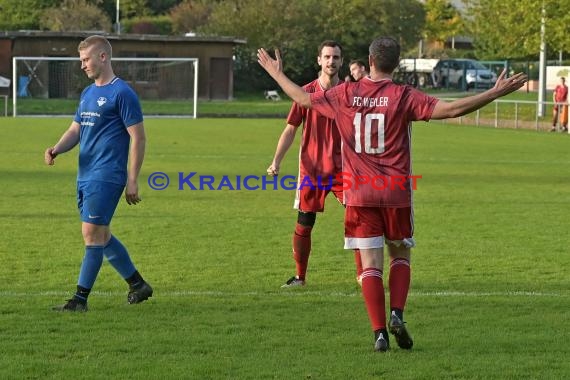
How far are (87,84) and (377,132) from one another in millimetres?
39743

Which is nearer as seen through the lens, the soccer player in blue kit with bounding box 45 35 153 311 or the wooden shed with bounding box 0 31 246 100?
the soccer player in blue kit with bounding box 45 35 153 311

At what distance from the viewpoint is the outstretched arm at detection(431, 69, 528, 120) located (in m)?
7.11

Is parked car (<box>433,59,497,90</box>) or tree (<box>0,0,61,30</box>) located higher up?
tree (<box>0,0,61,30</box>)

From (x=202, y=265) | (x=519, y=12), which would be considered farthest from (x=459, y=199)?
(x=519, y=12)

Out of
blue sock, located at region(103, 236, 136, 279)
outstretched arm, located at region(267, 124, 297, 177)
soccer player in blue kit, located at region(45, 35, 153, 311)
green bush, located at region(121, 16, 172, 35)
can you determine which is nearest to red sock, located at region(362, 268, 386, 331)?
soccer player in blue kit, located at region(45, 35, 153, 311)

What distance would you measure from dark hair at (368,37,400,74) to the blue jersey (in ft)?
6.57

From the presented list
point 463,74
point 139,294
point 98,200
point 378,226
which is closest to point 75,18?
point 463,74

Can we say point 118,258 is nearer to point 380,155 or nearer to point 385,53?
point 380,155

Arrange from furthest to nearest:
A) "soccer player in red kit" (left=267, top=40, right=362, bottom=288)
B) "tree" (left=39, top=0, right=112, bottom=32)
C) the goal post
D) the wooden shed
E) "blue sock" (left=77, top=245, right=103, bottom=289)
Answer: "tree" (left=39, top=0, right=112, bottom=32)
the wooden shed
the goal post
"soccer player in red kit" (left=267, top=40, right=362, bottom=288)
"blue sock" (left=77, top=245, right=103, bottom=289)

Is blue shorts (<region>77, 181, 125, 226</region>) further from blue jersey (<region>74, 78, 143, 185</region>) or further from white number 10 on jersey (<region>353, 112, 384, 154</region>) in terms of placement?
white number 10 on jersey (<region>353, 112, 384, 154</region>)

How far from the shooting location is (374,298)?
734 centimetres

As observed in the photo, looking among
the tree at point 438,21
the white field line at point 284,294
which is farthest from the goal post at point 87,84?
the white field line at point 284,294

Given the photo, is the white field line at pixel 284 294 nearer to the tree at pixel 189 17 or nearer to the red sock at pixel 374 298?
the red sock at pixel 374 298

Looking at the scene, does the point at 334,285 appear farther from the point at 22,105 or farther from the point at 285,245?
the point at 22,105
